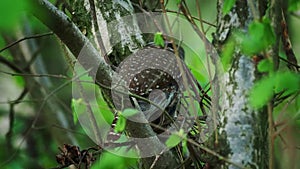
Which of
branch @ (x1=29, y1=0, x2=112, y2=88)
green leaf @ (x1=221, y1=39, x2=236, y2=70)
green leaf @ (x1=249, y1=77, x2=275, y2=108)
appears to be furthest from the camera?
branch @ (x1=29, y1=0, x2=112, y2=88)

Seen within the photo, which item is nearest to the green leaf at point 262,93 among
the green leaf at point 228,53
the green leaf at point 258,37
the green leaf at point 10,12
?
the green leaf at point 258,37

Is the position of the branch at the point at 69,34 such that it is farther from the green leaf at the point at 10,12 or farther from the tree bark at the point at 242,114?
the green leaf at the point at 10,12

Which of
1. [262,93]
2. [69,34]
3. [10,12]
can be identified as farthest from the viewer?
[69,34]

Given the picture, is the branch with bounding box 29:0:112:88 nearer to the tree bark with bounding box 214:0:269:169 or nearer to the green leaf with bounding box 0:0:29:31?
the tree bark with bounding box 214:0:269:169

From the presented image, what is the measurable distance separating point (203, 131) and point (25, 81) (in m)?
2.38

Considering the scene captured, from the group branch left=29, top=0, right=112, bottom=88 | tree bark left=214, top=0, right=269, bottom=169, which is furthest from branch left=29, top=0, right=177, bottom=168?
tree bark left=214, top=0, right=269, bottom=169

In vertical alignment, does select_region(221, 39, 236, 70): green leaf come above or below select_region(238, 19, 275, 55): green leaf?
Answer: below

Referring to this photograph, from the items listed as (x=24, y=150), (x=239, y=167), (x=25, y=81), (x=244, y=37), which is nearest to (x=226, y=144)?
(x=239, y=167)

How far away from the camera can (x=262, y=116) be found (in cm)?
145

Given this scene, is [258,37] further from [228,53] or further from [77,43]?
[77,43]

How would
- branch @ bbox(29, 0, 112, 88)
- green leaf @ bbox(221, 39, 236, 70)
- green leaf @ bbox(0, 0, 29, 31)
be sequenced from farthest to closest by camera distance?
branch @ bbox(29, 0, 112, 88) → green leaf @ bbox(221, 39, 236, 70) → green leaf @ bbox(0, 0, 29, 31)

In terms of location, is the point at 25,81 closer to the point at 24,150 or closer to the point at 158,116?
the point at 24,150

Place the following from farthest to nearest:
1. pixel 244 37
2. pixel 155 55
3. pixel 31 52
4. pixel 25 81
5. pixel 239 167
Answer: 1. pixel 31 52
2. pixel 25 81
3. pixel 155 55
4. pixel 239 167
5. pixel 244 37

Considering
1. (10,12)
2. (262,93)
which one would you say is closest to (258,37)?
(262,93)
